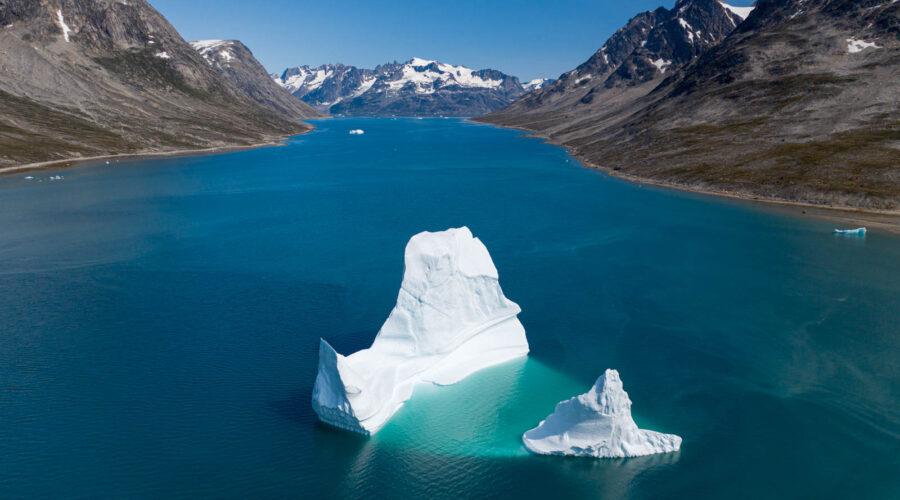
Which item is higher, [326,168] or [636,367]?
[326,168]

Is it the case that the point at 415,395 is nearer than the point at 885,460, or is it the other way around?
the point at 885,460

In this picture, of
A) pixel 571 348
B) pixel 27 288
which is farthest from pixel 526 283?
pixel 27 288

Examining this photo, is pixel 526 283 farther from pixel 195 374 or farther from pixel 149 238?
pixel 149 238

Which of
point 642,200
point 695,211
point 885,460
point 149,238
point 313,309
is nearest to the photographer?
point 885,460

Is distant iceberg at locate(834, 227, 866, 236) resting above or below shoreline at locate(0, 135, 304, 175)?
below

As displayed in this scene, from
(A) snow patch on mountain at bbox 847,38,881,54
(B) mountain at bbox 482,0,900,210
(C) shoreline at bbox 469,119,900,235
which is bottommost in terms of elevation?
(C) shoreline at bbox 469,119,900,235

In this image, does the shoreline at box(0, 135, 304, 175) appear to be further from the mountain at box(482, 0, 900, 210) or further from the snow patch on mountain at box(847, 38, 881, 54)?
the snow patch on mountain at box(847, 38, 881, 54)

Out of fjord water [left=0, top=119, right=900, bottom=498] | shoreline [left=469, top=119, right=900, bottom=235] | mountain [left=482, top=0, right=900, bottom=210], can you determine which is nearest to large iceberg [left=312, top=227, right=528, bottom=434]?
fjord water [left=0, top=119, right=900, bottom=498]

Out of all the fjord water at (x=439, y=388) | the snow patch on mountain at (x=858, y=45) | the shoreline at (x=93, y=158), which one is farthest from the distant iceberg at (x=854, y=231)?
the shoreline at (x=93, y=158)

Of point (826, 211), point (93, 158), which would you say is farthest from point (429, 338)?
point (93, 158)
